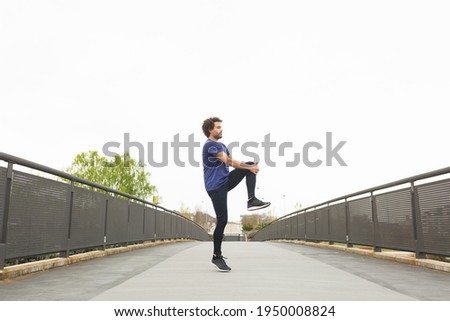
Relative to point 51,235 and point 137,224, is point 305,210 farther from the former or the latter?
point 51,235

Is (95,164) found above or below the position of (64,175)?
above

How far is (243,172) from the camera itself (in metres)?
5.39

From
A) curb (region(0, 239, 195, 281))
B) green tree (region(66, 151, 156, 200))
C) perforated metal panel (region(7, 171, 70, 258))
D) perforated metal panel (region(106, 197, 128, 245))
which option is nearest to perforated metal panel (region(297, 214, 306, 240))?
perforated metal panel (region(106, 197, 128, 245))

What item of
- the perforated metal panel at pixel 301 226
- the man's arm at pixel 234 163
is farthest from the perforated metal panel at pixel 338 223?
the man's arm at pixel 234 163

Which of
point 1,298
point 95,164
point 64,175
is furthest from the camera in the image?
point 95,164

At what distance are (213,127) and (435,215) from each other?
133 inches

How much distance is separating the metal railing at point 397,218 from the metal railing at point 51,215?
5262mm

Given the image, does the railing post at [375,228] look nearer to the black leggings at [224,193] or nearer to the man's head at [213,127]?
the black leggings at [224,193]

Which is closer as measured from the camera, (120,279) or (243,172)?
(120,279)

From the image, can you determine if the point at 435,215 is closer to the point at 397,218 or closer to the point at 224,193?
the point at 397,218

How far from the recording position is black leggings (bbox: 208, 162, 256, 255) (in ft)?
17.4

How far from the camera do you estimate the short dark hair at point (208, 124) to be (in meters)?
5.54
